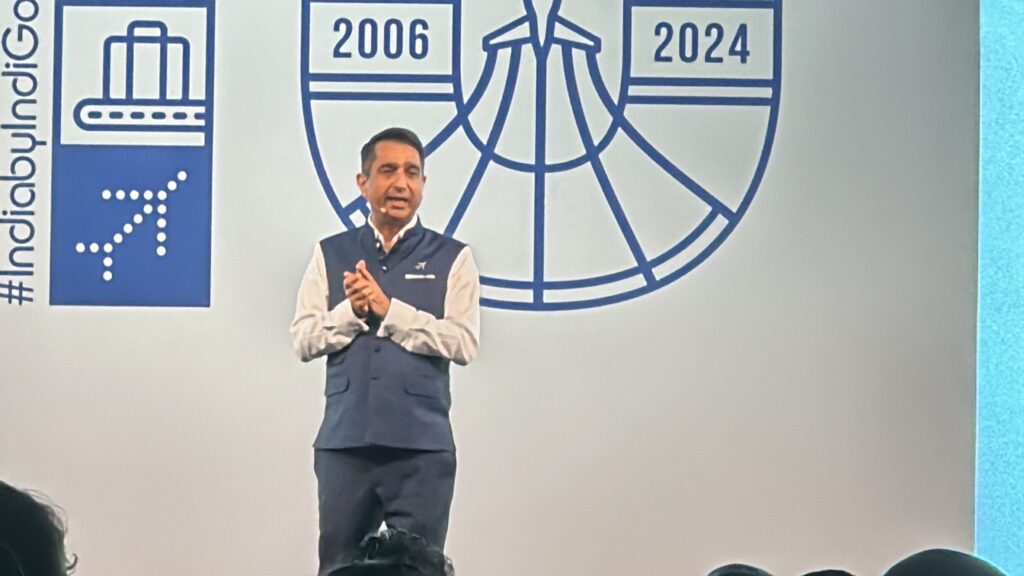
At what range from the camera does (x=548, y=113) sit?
3.52 m

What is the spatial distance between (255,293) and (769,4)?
1676 millimetres

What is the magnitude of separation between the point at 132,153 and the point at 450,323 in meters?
1.02

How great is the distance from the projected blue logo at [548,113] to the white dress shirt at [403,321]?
9 cm

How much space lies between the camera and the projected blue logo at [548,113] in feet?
11.6

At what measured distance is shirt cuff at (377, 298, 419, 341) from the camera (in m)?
3.43

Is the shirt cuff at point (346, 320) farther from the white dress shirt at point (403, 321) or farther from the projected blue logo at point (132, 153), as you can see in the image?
the projected blue logo at point (132, 153)

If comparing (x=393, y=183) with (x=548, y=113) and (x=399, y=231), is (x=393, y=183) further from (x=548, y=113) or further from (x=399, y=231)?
(x=548, y=113)

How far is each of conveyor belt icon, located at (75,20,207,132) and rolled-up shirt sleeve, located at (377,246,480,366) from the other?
79 centimetres

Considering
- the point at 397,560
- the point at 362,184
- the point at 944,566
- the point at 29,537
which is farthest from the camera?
the point at 362,184

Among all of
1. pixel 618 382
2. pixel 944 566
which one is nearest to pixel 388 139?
pixel 618 382

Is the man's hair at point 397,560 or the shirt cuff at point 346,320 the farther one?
the shirt cuff at point 346,320

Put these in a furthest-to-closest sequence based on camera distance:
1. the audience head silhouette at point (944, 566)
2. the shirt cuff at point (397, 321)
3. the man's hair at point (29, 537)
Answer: the shirt cuff at point (397, 321) < the audience head silhouette at point (944, 566) < the man's hair at point (29, 537)

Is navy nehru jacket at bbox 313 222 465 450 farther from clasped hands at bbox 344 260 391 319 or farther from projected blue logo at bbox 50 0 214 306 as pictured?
projected blue logo at bbox 50 0 214 306

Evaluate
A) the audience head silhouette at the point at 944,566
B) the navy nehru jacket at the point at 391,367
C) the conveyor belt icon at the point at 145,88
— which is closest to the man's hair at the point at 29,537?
the audience head silhouette at the point at 944,566
